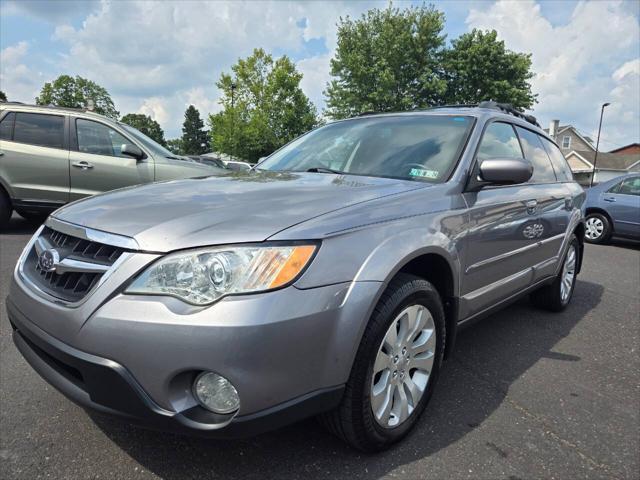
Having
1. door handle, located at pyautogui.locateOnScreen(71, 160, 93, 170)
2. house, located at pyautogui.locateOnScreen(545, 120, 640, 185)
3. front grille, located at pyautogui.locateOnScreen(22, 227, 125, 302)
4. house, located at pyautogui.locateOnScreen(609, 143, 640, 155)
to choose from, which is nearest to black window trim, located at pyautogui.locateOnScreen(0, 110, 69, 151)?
door handle, located at pyautogui.locateOnScreen(71, 160, 93, 170)

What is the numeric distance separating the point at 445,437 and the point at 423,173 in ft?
4.48

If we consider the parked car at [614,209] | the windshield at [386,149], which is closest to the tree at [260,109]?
the parked car at [614,209]

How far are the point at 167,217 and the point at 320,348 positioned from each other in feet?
2.52

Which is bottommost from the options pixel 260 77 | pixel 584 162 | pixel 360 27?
pixel 584 162

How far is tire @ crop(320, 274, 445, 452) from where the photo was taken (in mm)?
1816

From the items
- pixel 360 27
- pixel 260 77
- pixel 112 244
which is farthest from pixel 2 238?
pixel 360 27

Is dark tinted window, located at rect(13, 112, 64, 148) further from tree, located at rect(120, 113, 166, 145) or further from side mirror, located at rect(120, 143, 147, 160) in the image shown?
tree, located at rect(120, 113, 166, 145)

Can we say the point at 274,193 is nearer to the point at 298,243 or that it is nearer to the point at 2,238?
the point at 298,243

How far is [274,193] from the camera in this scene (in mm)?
2141

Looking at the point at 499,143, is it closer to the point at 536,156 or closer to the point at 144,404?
the point at 536,156

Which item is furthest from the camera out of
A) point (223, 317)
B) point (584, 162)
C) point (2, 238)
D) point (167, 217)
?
→ point (584, 162)

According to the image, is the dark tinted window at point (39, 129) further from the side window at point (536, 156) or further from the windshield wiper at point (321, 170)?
the side window at point (536, 156)

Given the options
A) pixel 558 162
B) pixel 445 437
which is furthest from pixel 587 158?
pixel 445 437

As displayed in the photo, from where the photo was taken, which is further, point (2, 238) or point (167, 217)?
point (2, 238)
